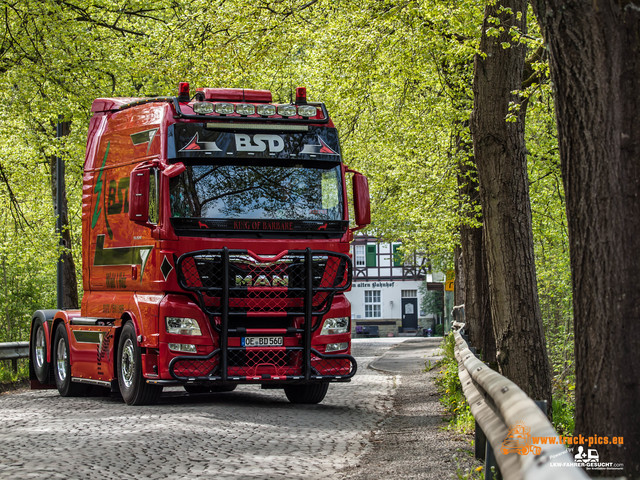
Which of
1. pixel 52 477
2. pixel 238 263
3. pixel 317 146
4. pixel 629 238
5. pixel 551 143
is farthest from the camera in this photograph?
pixel 551 143

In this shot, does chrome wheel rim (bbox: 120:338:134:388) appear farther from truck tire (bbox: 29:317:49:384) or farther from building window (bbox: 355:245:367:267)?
building window (bbox: 355:245:367:267)

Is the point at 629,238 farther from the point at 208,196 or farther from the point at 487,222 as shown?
the point at 208,196

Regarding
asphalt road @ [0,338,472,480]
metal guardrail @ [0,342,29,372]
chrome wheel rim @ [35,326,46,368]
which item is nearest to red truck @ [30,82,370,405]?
asphalt road @ [0,338,472,480]

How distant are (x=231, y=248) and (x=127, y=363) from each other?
2.44 m

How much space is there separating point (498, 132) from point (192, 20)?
755cm

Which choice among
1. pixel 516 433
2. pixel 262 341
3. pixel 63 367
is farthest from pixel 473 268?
pixel 516 433

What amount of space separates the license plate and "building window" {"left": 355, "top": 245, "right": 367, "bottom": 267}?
61.5 m

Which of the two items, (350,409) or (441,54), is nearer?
(350,409)

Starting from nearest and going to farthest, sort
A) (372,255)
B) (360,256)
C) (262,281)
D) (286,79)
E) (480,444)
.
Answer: (480,444)
(262,281)
(286,79)
(372,255)
(360,256)

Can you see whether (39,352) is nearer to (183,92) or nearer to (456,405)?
(183,92)

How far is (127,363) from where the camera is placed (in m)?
14.1

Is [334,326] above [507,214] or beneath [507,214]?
beneath

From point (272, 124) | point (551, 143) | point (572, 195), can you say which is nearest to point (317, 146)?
point (272, 124)

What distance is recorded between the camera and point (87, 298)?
1572cm
